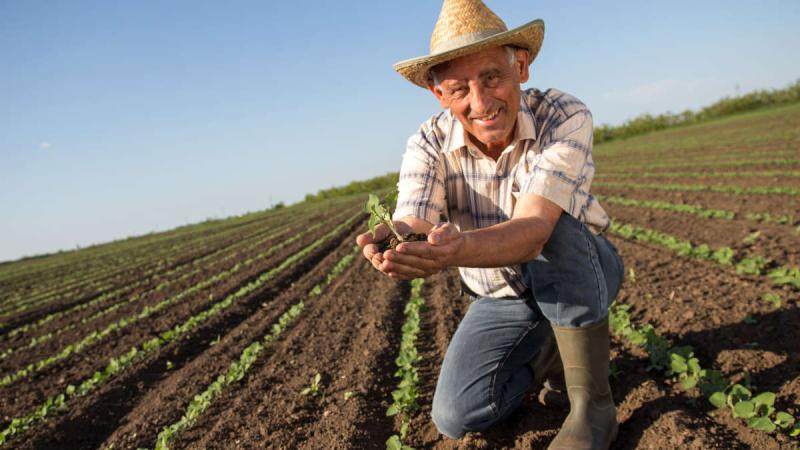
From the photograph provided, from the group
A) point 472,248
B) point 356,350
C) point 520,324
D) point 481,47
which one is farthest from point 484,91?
point 356,350

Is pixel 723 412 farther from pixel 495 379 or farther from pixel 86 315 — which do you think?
pixel 86 315

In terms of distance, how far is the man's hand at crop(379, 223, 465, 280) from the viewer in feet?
5.99

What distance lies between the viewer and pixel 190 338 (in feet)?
20.6

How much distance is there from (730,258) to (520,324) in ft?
11.0

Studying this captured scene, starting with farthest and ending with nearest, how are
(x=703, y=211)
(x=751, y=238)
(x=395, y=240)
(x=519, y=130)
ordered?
(x=703, y=211) → (x=751, y=238) → (x=519, y=130) → (x=395, y=240)

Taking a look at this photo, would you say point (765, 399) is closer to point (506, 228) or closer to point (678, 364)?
point (678, 364)

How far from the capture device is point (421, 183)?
101 inches

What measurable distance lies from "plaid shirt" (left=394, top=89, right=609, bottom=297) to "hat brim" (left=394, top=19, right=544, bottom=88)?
0.89 feet

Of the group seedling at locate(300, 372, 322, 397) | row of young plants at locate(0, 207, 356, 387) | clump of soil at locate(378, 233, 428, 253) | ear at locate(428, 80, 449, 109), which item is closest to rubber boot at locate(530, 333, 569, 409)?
clump of soil at locate(378, 233, 428, 253)

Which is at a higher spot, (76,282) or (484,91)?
(484,91)

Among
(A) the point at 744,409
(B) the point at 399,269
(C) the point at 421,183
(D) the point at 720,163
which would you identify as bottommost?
(D) the point at 720,163

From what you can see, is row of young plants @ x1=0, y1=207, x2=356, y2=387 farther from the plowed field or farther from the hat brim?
the hat brim

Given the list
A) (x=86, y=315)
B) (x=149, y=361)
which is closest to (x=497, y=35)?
(x=149, y=361)

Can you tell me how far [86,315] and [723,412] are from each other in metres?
10.2
